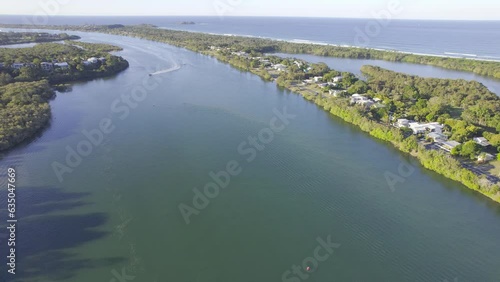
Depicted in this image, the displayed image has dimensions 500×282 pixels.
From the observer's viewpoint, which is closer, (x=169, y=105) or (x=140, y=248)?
(x=140, y=248)

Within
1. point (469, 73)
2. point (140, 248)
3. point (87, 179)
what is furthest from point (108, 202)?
point (469, 73)

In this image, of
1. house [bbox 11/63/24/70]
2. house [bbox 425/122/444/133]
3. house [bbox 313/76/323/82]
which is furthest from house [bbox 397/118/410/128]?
house [bbox 11/63/24/70]

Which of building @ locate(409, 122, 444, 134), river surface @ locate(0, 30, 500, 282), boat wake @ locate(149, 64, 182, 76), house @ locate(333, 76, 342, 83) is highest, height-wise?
house @ locate(333, 76, 342, 83)

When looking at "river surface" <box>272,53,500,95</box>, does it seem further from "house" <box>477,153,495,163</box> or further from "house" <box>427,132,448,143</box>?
"house" <box>477,153,495,163</box>

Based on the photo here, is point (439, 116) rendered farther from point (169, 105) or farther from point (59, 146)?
point (59, 146)

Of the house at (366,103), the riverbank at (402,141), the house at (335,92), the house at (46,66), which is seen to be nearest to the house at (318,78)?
the riverbank at (402,141)
